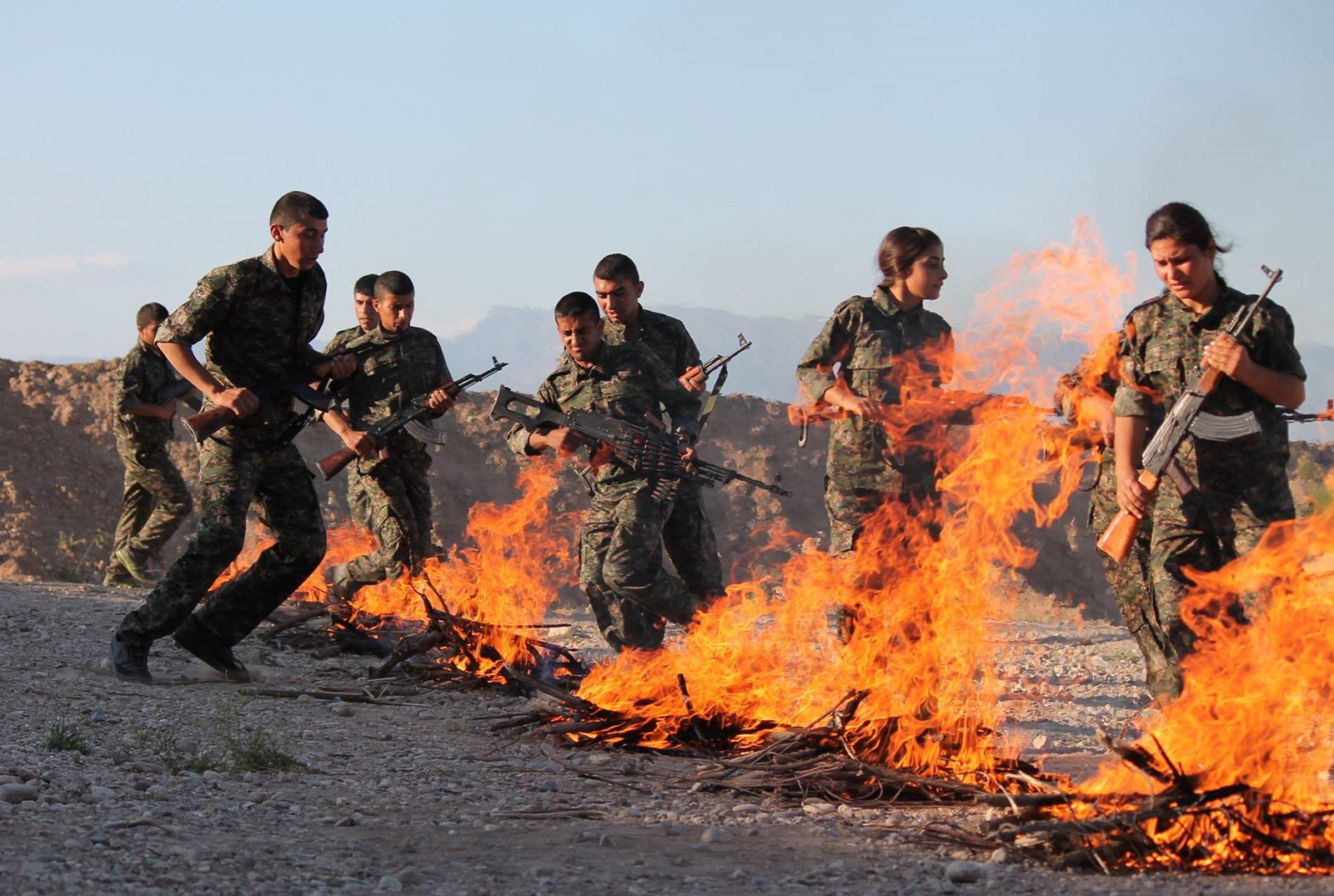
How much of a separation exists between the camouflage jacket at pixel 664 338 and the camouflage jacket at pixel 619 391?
0.06m

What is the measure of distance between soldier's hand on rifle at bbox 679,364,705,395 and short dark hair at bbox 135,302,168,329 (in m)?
5.18

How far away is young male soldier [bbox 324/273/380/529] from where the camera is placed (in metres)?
8.87

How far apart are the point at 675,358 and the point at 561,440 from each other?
820 millimetres

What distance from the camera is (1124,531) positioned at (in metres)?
4.91

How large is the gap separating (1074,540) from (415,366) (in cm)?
1407

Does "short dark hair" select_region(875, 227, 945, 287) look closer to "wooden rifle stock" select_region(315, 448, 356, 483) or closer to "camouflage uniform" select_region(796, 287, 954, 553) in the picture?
"camouflage uniform" select_region(796, 287, 954, 553)

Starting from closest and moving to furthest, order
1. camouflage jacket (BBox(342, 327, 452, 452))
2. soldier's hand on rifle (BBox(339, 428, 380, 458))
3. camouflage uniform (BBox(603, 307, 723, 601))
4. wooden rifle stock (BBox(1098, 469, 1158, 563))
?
wooden rifle stock (BBox(1098, 469, 1158, 563)) < camouflage uniform (BBox(603, 307, 723, 601)) < soldier's hand on rifle (BBox(339, 428, 380, 458)) < camouflage jacket (BBox(342, 327, 452, 452))

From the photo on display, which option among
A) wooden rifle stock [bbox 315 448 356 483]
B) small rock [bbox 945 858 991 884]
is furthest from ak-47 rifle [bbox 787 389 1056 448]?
wooden rifle stock [bbox 315 448 356 483]

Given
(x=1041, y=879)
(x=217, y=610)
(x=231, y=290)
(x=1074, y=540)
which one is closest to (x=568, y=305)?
(x=231, y=290)

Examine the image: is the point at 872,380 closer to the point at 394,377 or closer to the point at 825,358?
the point at 825,358

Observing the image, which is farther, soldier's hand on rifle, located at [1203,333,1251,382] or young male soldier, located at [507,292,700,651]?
young male soldier, located at [507,292,700,651]

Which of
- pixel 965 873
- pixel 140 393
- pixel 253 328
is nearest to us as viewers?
pixel 965 873

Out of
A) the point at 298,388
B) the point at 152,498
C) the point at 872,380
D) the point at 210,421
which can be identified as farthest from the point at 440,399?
the point at 152,498

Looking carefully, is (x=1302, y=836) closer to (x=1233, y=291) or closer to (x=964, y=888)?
(x=964, y=888)
